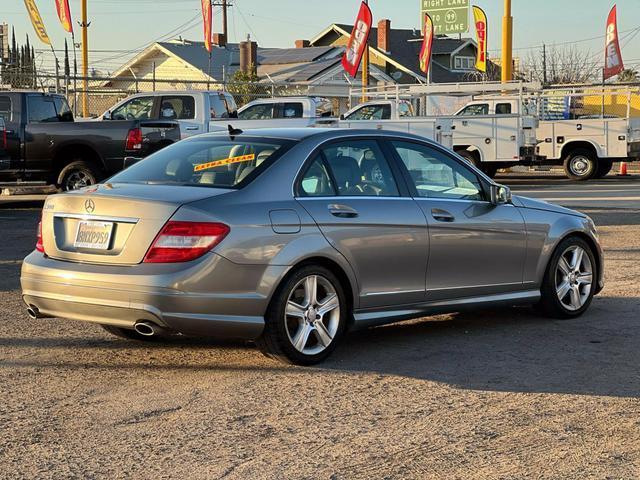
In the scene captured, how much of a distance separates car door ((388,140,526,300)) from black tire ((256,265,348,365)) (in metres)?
1.08

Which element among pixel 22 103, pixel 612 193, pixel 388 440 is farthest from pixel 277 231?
pixel 612 193

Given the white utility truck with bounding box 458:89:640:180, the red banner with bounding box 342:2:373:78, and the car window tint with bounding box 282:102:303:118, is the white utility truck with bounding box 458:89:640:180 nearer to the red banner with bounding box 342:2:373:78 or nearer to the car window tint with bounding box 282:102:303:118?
the car window tint with bounding box 282:102:303:118

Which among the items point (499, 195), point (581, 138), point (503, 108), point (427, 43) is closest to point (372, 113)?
point (503, 108)

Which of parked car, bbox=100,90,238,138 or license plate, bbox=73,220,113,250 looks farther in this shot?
parked car, bbox=100,90,238,138

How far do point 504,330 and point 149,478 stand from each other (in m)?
4.23

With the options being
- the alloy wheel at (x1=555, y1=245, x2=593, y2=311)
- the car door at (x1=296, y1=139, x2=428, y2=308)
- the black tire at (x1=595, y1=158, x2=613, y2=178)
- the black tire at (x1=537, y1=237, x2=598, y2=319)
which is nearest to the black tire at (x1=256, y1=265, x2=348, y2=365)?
the car door at (x1=296, y1=139, x2=428, y2=308)

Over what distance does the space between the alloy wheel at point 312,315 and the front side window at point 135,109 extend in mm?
15242

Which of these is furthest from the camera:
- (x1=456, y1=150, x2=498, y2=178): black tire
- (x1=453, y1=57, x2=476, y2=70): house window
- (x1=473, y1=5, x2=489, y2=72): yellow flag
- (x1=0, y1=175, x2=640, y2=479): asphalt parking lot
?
(x1=453, y1=57, x2=476, y2=70): house window

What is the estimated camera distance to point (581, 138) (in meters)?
27.6

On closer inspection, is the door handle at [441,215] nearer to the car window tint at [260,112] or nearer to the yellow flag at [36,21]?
the car window tint at [260,112]

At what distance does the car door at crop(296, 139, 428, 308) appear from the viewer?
23.3ft

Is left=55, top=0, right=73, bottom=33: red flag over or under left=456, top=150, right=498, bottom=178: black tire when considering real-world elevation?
over

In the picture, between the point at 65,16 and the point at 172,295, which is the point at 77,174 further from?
the point at 65,16

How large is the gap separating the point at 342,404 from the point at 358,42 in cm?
3012
